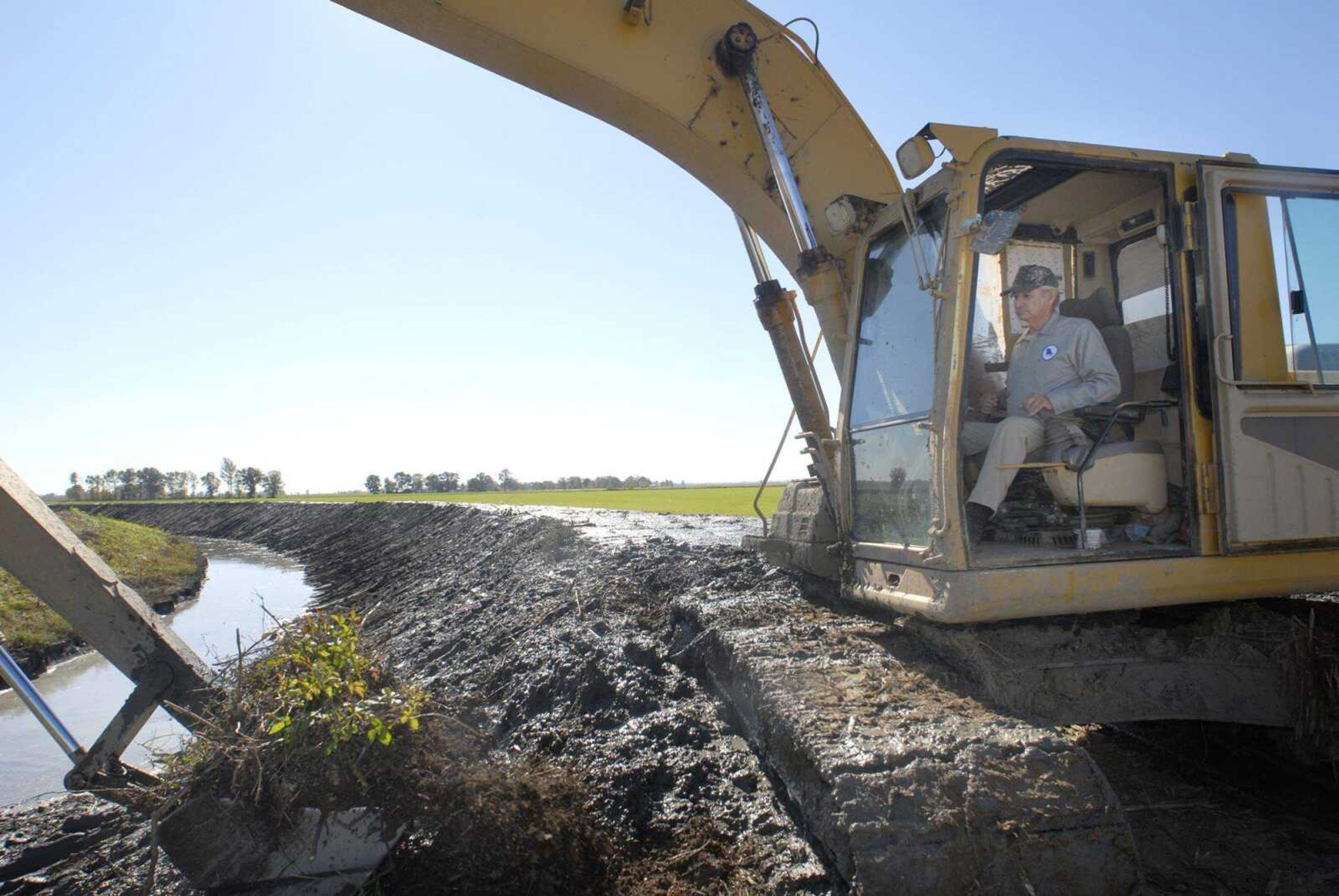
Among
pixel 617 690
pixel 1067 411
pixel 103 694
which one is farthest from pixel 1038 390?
pixel 103 694

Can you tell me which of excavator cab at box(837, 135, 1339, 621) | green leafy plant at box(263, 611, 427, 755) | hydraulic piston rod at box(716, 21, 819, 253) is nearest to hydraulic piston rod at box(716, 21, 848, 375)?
hydraulic piston rod at box(716, 21, 819, 253)

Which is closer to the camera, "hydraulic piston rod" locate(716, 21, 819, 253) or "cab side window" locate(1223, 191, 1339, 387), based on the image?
"cab side window" locate(1223, 191, 1339, 387)

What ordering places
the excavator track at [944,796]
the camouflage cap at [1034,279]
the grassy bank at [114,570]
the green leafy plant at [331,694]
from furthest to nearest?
the grassy bank at [114,570]
the camouflage cap at [1034,279]
the green leafy plant at [331,694]
the excavator track at [944,796]

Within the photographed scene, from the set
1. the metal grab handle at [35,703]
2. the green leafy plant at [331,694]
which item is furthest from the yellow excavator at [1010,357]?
the metal grab handle at [35,703]

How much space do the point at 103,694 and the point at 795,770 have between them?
9151mm

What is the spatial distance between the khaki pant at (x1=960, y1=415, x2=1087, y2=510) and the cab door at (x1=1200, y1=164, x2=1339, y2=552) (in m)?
0.58

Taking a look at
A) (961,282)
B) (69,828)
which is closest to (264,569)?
(69,828)

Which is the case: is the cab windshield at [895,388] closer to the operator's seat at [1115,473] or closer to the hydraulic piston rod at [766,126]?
the hydraulic piston rod at [766,126]

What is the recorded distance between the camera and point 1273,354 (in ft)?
11.3

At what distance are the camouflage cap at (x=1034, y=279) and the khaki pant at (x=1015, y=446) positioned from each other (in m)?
0.65

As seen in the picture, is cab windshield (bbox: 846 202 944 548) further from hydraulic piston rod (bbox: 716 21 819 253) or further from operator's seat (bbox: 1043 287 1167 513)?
operator's seat (bbox: 1043 287 1167 513)

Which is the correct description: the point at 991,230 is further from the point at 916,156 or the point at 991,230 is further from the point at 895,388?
the point at 895,388

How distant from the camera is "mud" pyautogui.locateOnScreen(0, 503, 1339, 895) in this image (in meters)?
2.21

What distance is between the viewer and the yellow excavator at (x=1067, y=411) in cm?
313
